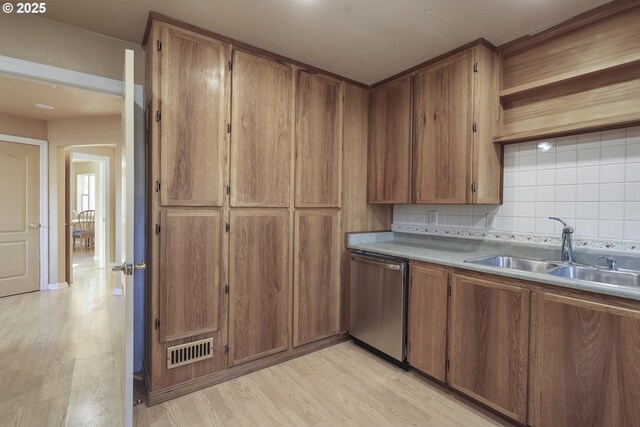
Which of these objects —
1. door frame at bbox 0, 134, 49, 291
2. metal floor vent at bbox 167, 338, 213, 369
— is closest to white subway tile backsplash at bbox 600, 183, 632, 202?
metal floor vent at bbox 167, 338, 213, 369

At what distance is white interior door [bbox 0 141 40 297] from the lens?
4152mm

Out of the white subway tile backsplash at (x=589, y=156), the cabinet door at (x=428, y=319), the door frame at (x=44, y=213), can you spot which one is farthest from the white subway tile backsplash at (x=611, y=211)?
the door frame at (x=44, y=213)

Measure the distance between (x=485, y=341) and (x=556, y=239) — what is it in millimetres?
879

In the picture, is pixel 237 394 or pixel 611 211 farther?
pixel 237 394

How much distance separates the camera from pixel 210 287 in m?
2.16

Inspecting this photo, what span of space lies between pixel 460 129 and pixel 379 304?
1.46 meters

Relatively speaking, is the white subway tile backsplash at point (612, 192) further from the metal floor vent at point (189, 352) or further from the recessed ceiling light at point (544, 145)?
the metal floor vent at point (189, 352)

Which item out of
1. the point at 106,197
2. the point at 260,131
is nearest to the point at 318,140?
the point at 260,131

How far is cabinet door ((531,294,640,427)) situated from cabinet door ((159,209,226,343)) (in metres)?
1.91

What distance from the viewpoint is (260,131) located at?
2365 mm

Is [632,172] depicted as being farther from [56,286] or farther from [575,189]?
[56,286]

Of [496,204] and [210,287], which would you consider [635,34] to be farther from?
[210,287]

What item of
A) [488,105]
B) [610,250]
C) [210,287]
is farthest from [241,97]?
[610,250]

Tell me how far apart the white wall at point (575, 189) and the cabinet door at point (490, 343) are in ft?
2.41
